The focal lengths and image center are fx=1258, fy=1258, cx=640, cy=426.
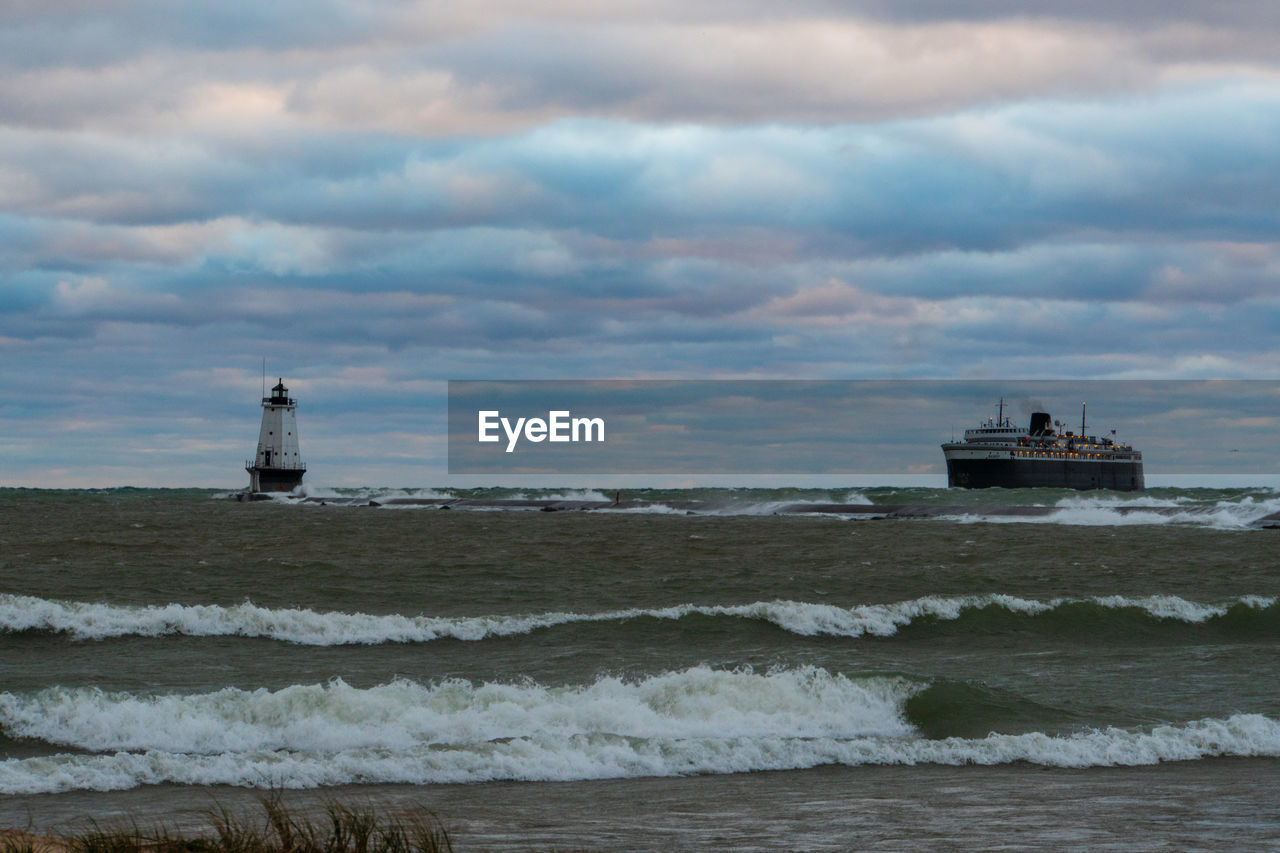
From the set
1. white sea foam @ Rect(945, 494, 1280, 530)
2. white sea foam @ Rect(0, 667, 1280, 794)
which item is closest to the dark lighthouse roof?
white sea foam @ Rect(945, 494, 1280, 530)

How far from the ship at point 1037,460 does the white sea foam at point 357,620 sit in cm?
12707

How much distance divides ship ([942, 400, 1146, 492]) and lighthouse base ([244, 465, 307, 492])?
81150 mm

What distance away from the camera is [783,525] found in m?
76.8

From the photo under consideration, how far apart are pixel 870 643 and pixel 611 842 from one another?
1824 centimetres

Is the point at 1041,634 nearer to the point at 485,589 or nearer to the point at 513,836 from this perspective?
the point at 485,589

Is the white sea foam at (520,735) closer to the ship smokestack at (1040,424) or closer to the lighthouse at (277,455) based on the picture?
the lighthouse at (277,455)

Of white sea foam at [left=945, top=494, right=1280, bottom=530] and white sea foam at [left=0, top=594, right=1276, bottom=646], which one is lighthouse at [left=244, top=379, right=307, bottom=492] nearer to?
white sea foam at [left=945, top=494, right=1280, bottom=530]

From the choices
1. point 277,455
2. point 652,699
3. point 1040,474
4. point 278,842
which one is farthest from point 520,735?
point 1040,474

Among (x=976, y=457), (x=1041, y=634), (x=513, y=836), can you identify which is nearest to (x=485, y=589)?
(x=1041, y=634)

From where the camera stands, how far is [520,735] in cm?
1744

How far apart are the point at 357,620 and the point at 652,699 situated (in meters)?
11.1

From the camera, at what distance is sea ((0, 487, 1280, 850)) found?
12852mm

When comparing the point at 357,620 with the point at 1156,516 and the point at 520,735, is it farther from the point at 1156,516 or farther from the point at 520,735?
the point at 1156,516

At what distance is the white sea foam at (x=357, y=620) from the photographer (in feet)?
88.6
